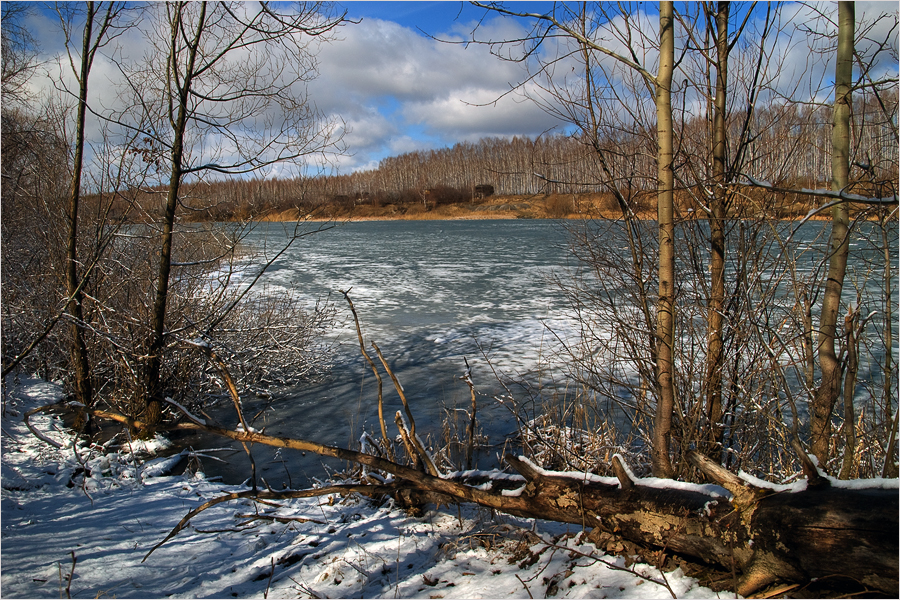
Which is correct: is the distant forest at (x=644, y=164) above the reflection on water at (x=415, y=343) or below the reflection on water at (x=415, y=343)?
above

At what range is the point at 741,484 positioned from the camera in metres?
2.42

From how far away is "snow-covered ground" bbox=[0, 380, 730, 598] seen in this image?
8.82 feet

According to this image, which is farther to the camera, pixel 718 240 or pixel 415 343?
pixel 415 343

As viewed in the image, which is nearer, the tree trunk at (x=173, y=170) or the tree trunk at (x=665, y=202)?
the tree trunk at (x=665, y=202)

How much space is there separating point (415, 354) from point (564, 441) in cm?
509

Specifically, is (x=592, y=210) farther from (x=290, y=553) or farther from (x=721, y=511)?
(x=290, y=553)

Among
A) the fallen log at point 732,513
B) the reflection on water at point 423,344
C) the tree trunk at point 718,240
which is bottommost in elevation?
the reflection on water at point 423,344

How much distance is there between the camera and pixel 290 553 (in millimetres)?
3236

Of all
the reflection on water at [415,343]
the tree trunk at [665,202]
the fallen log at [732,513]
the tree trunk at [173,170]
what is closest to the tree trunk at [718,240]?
the tree trunk at [665,202]

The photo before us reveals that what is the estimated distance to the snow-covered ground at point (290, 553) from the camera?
8.82ft

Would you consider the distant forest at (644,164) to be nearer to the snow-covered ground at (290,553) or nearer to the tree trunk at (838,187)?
the tree trunk at (838,187)

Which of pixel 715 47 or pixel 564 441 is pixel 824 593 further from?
pixel 715 47

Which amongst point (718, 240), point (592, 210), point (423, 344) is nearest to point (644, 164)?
point (592, 210)

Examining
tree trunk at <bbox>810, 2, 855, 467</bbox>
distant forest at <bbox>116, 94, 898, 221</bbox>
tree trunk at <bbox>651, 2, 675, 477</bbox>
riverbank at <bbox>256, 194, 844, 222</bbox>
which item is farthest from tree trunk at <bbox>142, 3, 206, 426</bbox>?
tree trunk at <bbox>810, 2, 855, 467</bbox>
